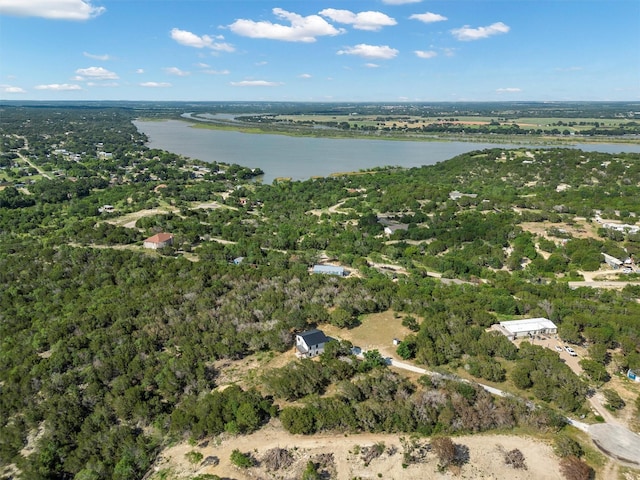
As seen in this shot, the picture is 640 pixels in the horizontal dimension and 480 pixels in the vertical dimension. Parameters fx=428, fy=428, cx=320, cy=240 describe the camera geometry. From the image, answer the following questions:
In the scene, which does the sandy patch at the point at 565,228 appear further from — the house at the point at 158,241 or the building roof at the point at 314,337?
the house at the point at 158,241

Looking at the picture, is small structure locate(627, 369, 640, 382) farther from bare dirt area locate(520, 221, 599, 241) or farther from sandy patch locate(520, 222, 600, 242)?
bare dirt area locate(520, 221, 599, 241)

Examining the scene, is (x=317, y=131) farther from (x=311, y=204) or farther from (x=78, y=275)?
(x=78, y=275)

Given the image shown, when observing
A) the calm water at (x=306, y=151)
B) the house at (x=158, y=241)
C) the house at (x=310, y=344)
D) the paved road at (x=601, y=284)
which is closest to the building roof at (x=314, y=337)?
the house at (x=310, y=344)

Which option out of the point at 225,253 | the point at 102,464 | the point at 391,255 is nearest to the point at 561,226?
the point at 391,255

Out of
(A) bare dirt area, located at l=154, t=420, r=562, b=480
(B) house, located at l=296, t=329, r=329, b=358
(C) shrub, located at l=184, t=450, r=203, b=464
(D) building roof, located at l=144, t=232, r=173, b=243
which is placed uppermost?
(D) building roof, located at l=144, t=232, r=173, b=243

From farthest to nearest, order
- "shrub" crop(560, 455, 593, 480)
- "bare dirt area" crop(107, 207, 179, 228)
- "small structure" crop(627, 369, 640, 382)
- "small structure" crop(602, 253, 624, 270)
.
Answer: "bare dirt area" crop(107, 207, 179, 228) < "small structure" crop(602, 253, 624, 270) < "small structure" crop(627, 369, 640, 382) < "shrub" crop(560, 455, 593, 480)

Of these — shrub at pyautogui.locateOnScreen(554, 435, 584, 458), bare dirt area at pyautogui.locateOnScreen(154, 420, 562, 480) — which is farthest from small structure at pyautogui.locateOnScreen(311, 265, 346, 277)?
shrub at pyautogui.locateOnScreen(554, 435, 584, 458)

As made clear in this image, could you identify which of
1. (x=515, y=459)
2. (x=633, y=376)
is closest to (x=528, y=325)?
(x=633, y=376)

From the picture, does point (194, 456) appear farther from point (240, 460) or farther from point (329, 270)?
point (329, 270)
